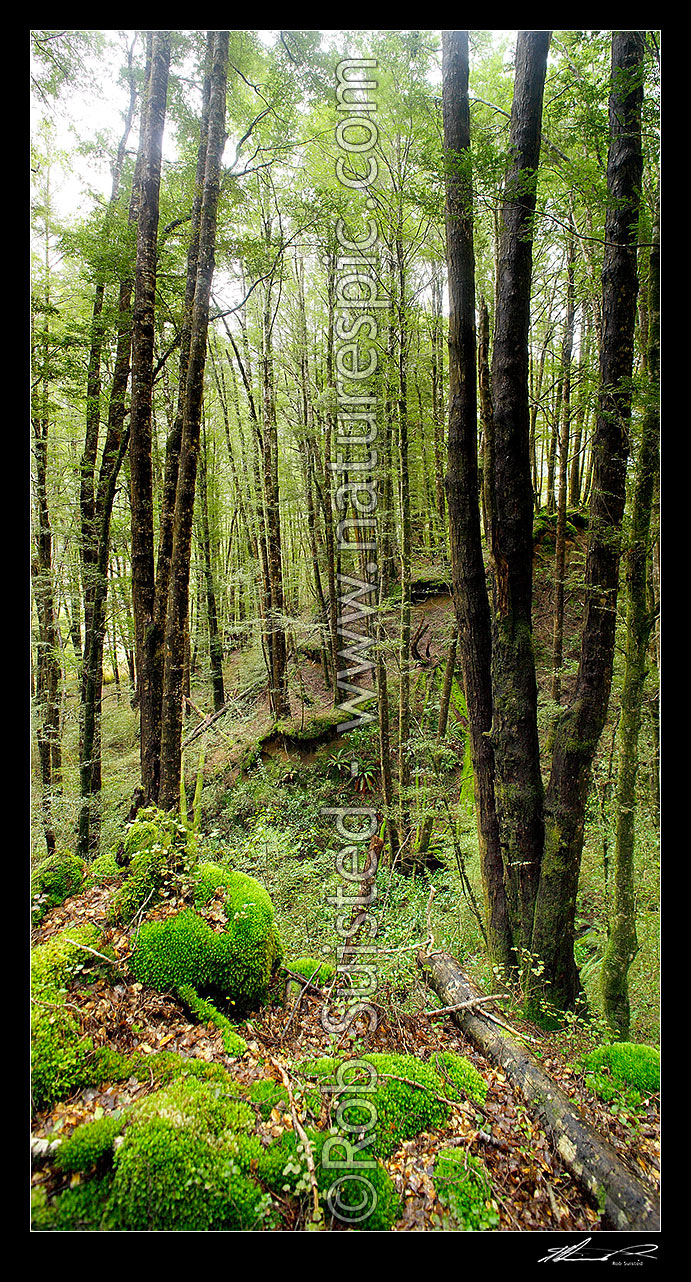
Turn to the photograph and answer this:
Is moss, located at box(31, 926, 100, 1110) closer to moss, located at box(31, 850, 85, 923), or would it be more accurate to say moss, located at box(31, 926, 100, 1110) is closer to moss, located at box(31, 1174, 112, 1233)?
moss, located at box(31, 1174, 112, 1233)

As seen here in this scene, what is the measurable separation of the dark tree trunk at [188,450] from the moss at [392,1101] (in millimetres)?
2618

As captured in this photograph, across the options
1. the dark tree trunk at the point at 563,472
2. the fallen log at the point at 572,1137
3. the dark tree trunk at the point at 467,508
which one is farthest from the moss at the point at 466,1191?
the dark tree trunk at the point at 563,472

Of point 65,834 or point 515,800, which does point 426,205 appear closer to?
point 515,800

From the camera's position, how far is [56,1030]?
6.30ft

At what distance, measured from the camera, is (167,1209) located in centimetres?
151

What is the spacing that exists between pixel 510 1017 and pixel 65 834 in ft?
23.7

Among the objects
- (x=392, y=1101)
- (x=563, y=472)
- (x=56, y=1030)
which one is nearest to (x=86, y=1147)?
(x=56, y=1030)

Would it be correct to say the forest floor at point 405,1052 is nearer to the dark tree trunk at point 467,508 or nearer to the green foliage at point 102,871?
the green foliage at point 102,871

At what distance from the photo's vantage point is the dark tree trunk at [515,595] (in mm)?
3457

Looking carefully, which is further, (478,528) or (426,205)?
(478,528)

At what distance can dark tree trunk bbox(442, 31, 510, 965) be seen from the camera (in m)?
3.49

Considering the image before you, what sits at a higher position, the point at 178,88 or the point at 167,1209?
the point at 178,88

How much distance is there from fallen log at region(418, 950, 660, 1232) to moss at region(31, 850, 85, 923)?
8.27 feet
